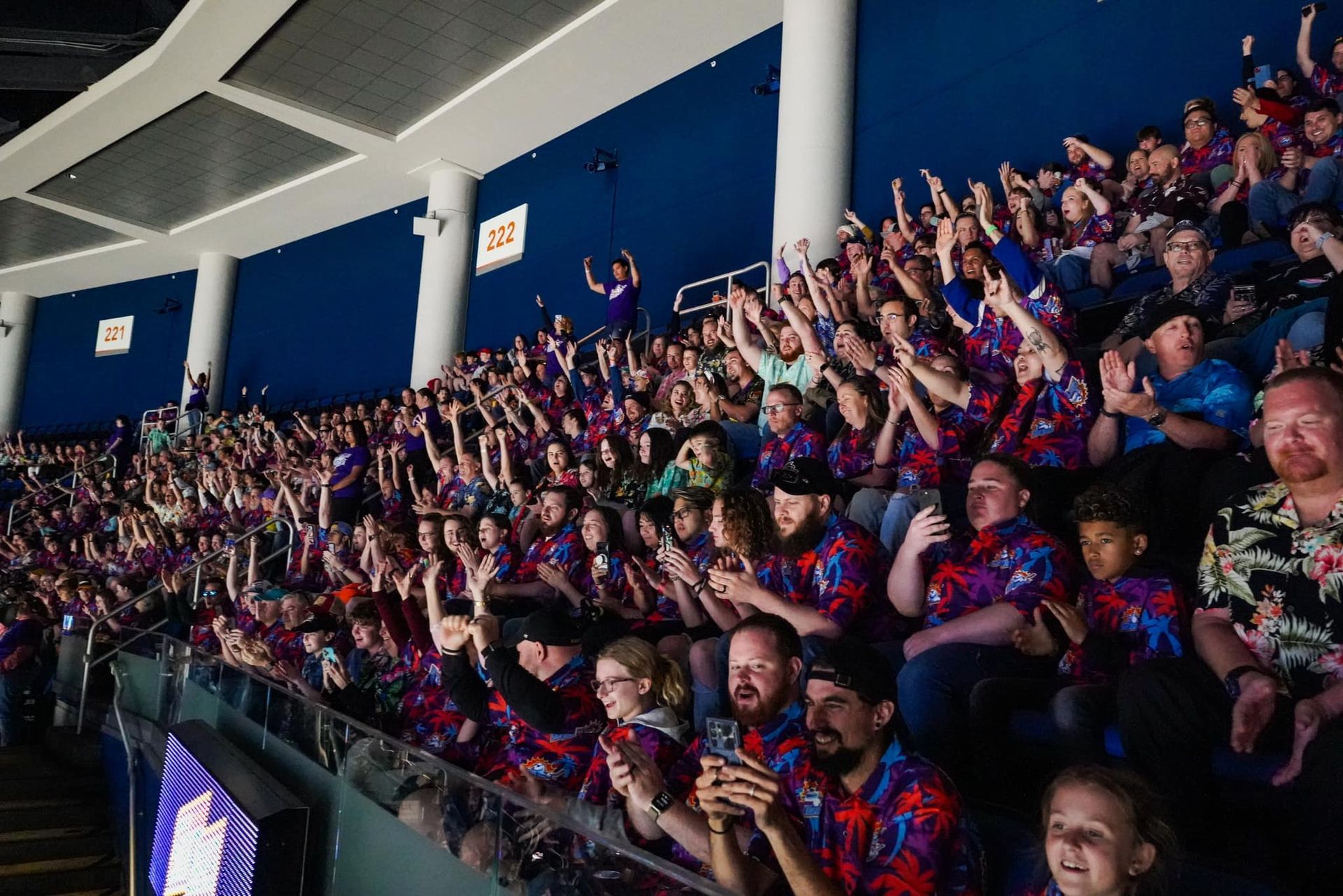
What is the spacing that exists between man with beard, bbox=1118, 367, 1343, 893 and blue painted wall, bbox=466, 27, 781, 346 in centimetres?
682

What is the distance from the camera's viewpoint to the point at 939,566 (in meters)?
2.64

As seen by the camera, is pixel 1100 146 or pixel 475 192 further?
pixel 475 192

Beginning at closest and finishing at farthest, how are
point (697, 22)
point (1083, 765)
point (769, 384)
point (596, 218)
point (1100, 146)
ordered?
point (1083, 765), point (769, 384), point (1100, 146), point (697, 22), point (596, 218)

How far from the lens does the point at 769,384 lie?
507cm

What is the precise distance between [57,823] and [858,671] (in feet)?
20.9

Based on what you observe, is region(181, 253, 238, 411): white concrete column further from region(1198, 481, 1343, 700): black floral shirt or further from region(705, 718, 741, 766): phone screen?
region(1198, 481, 1343, 700): black floral shirt

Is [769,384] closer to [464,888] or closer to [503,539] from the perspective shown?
[503,539]

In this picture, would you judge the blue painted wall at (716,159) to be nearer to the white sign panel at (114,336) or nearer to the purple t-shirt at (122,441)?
the white sign panel at (114,336)

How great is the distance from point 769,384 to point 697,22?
5.24m

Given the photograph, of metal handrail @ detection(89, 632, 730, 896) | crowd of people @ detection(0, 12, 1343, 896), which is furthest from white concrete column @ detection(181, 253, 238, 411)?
metal handrail @ detection(89, 632, 730, 896)

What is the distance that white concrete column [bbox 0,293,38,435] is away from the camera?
19.1m

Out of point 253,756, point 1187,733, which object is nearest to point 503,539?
point 253,756

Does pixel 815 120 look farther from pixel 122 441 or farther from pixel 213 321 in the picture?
pixel 213 321

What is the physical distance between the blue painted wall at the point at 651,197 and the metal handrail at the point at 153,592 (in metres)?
3.95
